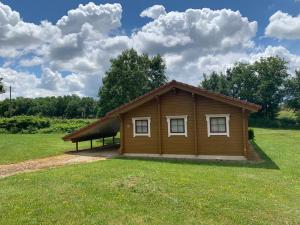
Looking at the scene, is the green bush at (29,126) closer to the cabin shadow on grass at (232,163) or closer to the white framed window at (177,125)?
the white framed window at (177,125)

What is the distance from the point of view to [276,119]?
2514 inches

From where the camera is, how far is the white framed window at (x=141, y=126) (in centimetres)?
1953

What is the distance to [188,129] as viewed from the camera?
60.4 feet

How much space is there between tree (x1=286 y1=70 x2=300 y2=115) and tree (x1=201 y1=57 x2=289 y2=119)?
1.21m

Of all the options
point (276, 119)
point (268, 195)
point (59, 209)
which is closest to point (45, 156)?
point (59, 209)

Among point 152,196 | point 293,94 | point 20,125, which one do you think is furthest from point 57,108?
point 152,196

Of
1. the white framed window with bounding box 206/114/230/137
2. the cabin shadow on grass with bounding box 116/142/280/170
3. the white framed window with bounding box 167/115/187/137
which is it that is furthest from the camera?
the white framed window with bounding box 167/115/187/137

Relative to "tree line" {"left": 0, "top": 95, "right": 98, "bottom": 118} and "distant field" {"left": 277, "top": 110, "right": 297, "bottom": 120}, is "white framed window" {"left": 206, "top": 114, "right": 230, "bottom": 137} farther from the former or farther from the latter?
"tree line" {"left": 0, "top": 95, "right": 98, "bottom": 118}

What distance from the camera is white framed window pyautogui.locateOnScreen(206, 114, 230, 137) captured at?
17.5 metres

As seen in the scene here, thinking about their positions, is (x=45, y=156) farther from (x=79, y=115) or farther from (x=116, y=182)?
(x=79, y=115)

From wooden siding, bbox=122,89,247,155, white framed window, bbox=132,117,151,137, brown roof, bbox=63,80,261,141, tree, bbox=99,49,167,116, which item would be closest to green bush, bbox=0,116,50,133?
tree, bbox=99,49,167,116

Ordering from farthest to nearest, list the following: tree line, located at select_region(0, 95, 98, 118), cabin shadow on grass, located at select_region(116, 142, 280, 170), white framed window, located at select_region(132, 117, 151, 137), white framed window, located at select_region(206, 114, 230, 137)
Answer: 1. tree line, located at select_region(0, 95, 98, 118)
2. white framed window, located at select_region(132, 117, 151, 137)
3. white framed window, located at select_region(206, 114, 230, 137)
4. cabin shadow on grass, located at select_region(116, 142, 280, 170)

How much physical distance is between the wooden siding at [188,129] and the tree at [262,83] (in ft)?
164

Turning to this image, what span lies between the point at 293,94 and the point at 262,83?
6.68 metres
